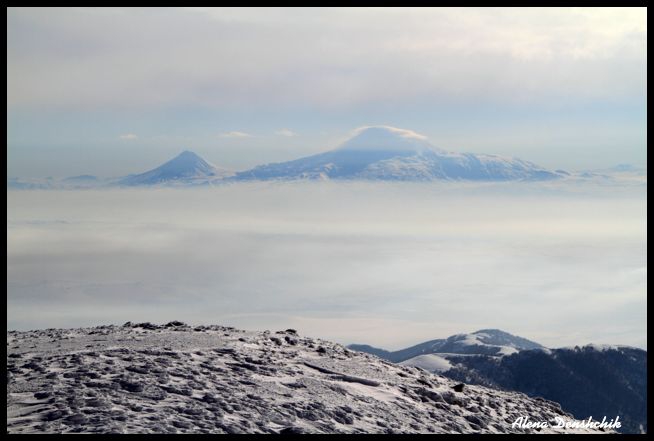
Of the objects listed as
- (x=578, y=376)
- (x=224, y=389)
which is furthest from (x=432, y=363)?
(x=224, y=389)

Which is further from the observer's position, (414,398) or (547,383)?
(547,383)

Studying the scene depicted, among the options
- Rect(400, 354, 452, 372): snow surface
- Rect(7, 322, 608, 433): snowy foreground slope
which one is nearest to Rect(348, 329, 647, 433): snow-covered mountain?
Rect(400, 354, 452, 372): snow surface

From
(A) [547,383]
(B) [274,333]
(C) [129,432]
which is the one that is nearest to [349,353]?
(B) [274,333]

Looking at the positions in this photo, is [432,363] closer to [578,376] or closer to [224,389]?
[578,376]

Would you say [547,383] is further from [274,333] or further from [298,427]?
[298,427]

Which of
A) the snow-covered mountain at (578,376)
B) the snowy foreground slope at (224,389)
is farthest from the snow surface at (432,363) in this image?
the snowy foreground slope at (224,389)

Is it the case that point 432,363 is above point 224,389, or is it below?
below

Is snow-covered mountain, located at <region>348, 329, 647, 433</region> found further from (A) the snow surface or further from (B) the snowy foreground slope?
(B) the snowy foreground slope

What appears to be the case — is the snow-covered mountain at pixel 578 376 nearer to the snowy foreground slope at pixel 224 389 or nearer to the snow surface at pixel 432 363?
the snow surface at pixel 432 363
